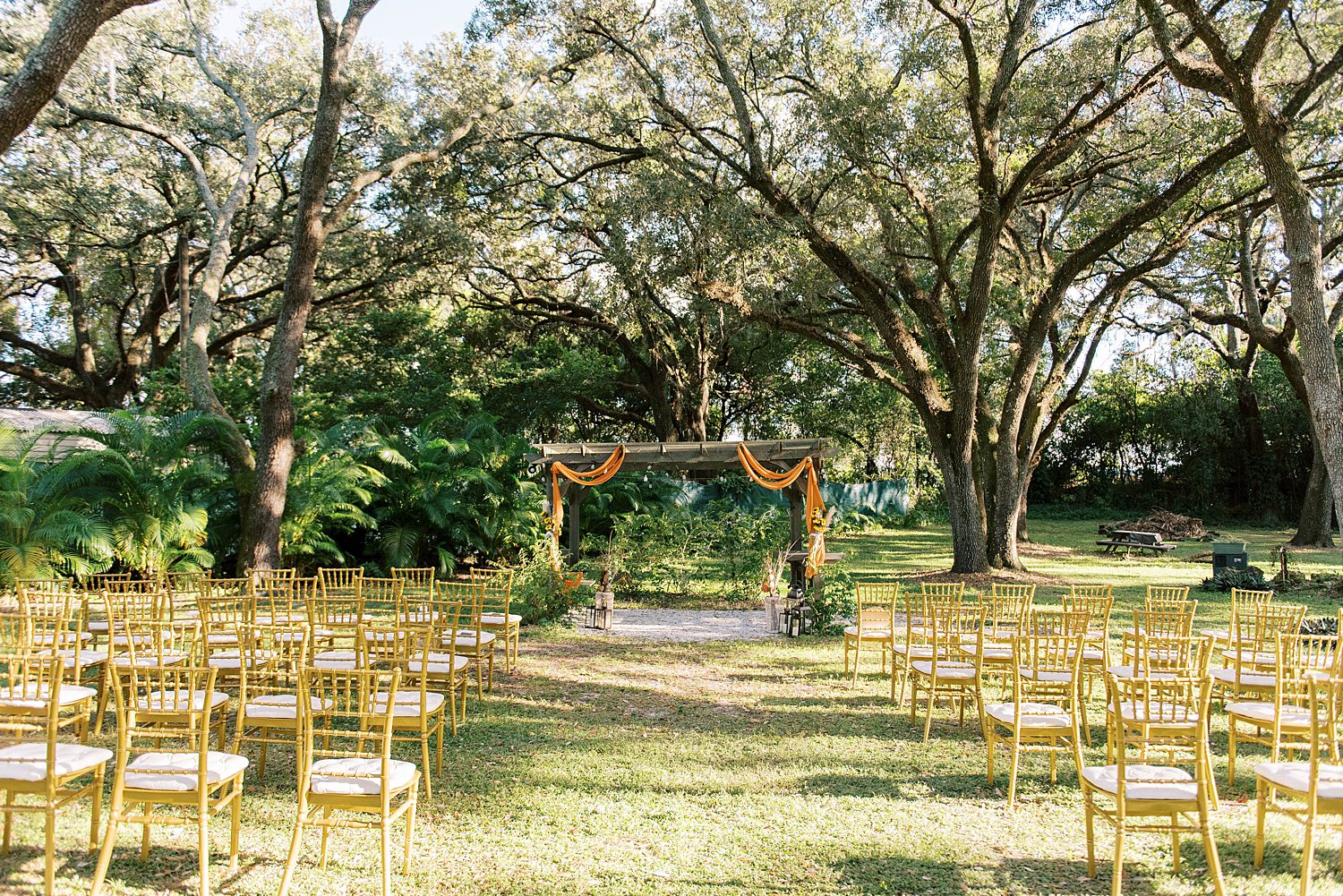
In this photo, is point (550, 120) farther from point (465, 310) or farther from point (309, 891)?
point (309, 891)

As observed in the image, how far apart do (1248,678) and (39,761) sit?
735 centimetres

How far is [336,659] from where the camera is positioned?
686 cm

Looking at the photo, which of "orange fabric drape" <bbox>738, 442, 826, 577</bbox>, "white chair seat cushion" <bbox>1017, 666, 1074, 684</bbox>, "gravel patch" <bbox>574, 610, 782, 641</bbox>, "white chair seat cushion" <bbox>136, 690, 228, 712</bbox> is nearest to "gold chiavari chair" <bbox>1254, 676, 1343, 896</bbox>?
"white chair seat cushion" <bbox>1017, 666, 1074, 684</bbox>

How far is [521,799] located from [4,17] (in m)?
17.6

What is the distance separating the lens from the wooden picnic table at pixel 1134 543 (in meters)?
21.5

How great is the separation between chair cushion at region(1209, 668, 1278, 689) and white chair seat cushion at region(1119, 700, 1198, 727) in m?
1.32

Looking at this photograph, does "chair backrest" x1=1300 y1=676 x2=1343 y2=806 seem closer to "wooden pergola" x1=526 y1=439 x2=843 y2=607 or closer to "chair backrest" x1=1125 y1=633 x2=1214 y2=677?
"chair backrest" x1=1125 y1=633 x2=1214 y2=677

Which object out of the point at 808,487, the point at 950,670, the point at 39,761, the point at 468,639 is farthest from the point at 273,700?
the point at 808,487

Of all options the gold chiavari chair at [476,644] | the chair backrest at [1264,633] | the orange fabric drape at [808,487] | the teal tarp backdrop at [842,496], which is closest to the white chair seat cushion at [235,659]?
the gold chiavari chair at [476,644]

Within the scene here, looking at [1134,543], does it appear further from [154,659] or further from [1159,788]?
[154,659]

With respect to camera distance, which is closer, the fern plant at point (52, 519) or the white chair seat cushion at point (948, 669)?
the white chair seat cushion at point (948, 669)

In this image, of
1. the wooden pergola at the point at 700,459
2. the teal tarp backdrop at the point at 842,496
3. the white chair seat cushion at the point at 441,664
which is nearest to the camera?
the white chair seat cushion at the point at 441,664

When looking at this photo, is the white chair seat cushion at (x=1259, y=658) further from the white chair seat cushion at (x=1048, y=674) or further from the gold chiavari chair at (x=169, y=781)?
the gold chiavari chair at (x=169, y=781)

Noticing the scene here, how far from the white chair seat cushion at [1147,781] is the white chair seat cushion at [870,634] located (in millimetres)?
4145
